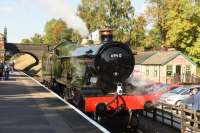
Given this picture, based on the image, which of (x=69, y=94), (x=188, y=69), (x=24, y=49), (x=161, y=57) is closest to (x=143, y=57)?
(x=161, y=57)

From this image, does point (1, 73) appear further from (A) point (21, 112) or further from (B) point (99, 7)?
(B) point (99, 7)

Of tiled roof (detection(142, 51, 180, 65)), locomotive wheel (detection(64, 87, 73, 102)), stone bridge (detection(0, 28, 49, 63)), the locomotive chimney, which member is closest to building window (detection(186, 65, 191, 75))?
tiled roof (detection(142, 51, 180, 65))

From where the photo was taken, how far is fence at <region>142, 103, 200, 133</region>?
566 inches

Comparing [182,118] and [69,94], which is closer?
[182,118]

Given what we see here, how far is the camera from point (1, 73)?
1683 inches

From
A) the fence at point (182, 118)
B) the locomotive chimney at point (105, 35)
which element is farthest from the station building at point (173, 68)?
the locomotive chimney at point (105, 35)

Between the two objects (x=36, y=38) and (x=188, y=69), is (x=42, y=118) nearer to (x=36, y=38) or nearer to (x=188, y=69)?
(x=188, y=69)

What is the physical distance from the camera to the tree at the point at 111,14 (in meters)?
73.6

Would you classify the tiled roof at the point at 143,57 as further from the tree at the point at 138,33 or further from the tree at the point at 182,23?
the tree at the point at 138,33

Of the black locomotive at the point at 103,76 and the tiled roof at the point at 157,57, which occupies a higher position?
the tiled roof at the point at 157,57

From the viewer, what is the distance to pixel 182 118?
15.3 meters

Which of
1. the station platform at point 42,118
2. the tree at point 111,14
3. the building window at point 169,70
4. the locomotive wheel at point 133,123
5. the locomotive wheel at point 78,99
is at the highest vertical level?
the tree at point 111,14

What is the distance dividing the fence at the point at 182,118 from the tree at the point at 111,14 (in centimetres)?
5404

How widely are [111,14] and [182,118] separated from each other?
199ft
